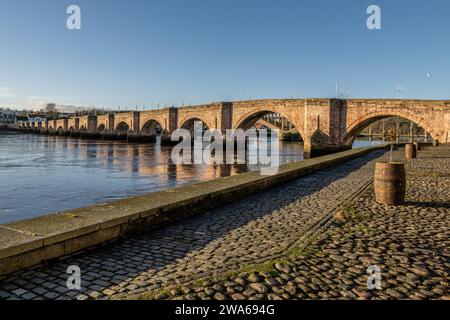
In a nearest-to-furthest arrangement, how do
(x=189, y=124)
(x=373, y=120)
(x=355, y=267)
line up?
(x=355, y=267) < (x=373, y=120) < (x=189, y=124)

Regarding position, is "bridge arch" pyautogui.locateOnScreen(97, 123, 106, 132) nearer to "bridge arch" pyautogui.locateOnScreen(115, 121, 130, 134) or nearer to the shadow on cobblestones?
"bridge arch" pyautogui.locateOnScreen(115, 121, 130, 134)

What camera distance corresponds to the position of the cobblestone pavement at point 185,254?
11.0 feet

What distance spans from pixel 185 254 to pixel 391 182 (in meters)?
5.08

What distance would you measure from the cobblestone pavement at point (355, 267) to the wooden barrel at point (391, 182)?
0.95 metres

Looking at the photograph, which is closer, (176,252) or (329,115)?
(176,252)

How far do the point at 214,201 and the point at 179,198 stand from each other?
104cm

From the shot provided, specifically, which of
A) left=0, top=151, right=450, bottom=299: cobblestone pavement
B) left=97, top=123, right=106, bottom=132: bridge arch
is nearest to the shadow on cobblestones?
left=0, top=151, right=450, bottom=299: cobblestone pavement

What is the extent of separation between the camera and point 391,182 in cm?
728

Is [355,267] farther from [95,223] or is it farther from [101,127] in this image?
[101,127]

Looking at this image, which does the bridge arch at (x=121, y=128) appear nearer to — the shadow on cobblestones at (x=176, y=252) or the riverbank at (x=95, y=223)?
the riverbank at (x=95, y=223)

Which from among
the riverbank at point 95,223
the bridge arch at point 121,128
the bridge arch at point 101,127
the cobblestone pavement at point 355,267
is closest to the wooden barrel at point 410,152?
the cobblestone pavement at point 355,267

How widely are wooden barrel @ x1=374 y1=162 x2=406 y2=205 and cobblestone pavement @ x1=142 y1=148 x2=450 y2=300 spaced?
0.95 metres

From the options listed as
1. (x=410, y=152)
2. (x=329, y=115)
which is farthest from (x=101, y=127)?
(x=410, y=152)

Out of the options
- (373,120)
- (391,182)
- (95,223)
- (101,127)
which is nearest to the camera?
(95,223)
